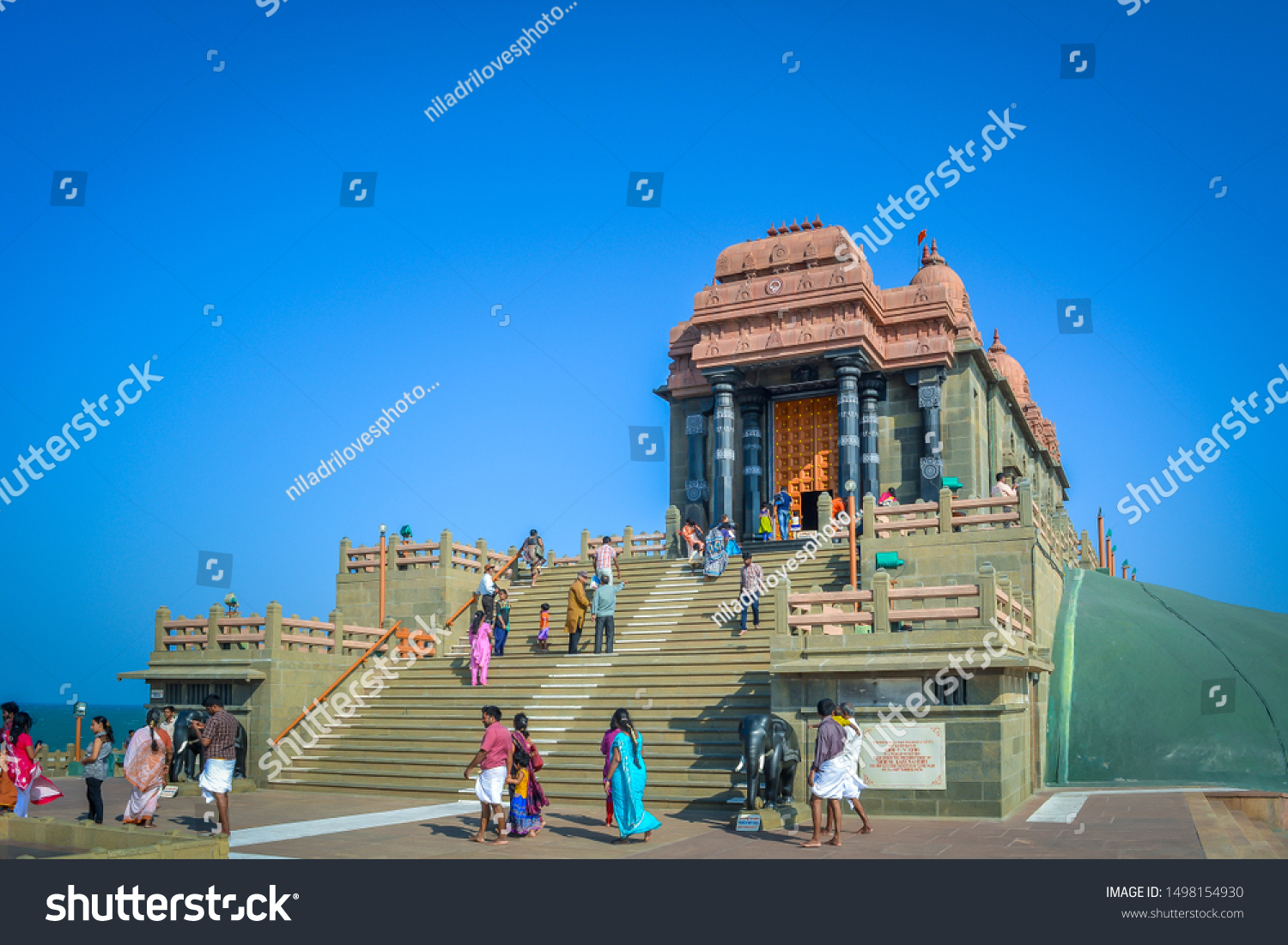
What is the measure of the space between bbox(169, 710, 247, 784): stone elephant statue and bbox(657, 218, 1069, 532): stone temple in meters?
16.3

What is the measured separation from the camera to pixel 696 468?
114 feet

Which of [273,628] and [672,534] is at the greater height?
[672,534]

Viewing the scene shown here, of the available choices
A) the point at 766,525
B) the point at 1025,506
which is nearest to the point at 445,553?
the point at 766,525

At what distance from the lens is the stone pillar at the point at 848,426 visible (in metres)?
31.5

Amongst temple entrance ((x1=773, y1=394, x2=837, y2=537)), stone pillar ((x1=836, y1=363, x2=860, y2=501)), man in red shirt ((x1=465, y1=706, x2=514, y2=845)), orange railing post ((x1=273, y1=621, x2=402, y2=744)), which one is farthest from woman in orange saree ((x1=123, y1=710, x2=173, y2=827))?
temple entrance ((x1=773, y1=394, x2=837, y2=537))

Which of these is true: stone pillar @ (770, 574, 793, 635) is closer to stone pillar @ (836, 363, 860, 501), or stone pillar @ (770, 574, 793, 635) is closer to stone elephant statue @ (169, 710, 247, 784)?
stone elephant statue @ (169, 710, 247, 784)

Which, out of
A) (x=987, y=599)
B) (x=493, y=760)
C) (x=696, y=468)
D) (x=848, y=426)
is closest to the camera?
(x=493, y=760)

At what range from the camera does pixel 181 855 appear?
30.7 ft

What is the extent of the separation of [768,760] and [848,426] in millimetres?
18299

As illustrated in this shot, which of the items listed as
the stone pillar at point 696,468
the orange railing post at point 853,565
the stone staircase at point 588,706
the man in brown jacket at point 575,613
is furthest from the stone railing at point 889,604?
the stone pillar at point 696,468

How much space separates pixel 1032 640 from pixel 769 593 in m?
5.68

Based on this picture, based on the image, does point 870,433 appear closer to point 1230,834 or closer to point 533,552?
point 533,552

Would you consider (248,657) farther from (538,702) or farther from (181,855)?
(181,855)

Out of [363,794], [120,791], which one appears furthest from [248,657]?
[363,794]
